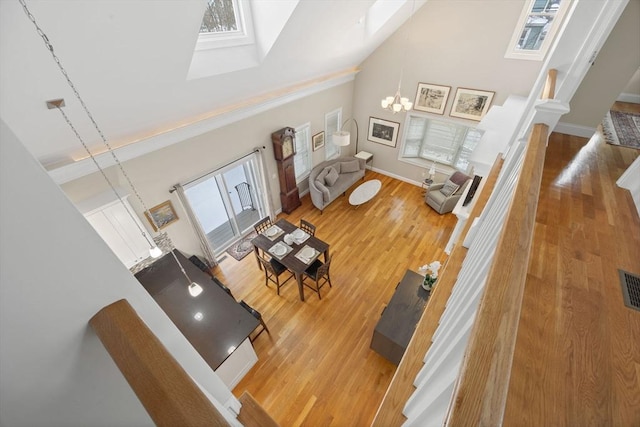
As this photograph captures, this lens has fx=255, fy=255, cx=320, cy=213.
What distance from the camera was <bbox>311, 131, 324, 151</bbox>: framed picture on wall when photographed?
6.62 m

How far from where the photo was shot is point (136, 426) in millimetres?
963

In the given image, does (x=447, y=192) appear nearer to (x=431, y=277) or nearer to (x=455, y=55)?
(x=455, y=55)

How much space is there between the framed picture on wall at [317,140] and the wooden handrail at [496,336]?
601 cm

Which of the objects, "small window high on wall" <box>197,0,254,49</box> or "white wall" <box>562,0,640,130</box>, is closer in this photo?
"white wall" <box>562,0,640,130</box>

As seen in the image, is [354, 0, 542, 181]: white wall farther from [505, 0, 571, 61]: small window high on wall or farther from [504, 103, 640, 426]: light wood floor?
[504, 103, 640, 426]: light wood floor

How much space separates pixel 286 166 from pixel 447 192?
3.99 metres

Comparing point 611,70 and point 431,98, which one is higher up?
point 611,70

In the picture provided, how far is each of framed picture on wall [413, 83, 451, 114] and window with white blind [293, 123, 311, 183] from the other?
111 inches

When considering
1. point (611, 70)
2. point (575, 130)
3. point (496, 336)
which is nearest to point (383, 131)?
point (575, 130)

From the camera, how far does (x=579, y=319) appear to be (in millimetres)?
1505

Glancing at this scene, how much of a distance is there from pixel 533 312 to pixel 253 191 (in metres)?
5.15

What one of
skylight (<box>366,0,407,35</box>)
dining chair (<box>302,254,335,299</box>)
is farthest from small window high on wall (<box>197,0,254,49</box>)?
dining chair (<box>302,254,335,299</box>)

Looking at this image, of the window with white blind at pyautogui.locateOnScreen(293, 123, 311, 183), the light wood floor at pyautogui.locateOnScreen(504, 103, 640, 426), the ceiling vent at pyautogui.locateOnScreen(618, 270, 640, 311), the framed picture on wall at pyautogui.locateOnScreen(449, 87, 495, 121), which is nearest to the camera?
the light wood floor at pyautogui.locateOnScreen(504, 103, 640, 426)

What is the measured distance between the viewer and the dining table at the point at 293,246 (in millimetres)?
4219
